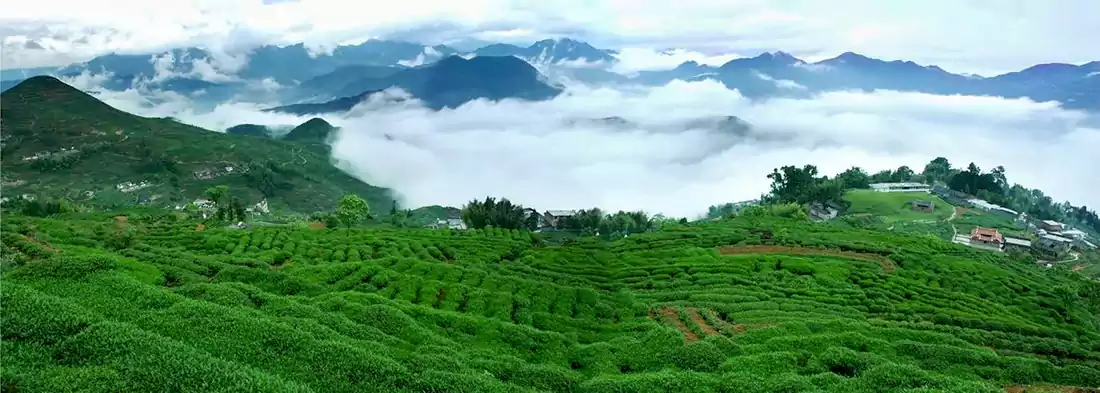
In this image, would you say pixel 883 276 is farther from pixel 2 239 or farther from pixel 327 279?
pixel 2 239

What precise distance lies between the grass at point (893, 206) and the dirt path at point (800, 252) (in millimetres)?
67269

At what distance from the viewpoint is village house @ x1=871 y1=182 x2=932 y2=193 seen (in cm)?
13812

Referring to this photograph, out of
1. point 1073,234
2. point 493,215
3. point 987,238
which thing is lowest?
point 1073,234

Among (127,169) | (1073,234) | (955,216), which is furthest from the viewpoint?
(127,169)

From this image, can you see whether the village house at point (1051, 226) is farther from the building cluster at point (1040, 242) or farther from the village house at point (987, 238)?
the village house at point (987, 238)

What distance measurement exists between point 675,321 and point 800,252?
964 inches

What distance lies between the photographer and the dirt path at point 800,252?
50906 millimetres

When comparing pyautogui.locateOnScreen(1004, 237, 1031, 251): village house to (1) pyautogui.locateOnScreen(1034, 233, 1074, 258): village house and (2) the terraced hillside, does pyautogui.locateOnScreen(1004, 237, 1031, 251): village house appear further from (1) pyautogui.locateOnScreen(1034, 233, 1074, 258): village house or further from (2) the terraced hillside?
(2) the terraced hillside

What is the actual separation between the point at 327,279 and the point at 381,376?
1520 centimetres

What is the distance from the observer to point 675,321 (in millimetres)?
33188

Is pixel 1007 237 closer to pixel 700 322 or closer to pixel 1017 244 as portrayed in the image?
pixel 1017 244

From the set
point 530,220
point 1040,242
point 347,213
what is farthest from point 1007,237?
point 347,213

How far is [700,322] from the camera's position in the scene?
32938mm

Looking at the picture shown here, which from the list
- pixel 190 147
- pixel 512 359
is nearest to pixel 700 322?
pixel 512 359
